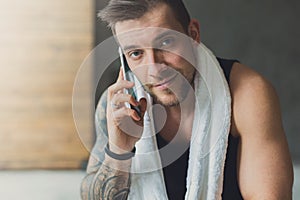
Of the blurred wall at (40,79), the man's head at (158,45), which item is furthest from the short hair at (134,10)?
the blurred wall at (40,79)

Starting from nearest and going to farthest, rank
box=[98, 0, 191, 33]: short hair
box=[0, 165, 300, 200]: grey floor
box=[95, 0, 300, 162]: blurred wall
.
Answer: box=[98, 0, 191, 33]: short hair → box=[95, 0, 300, 162]: blurred wall → box=[0, 165, 300, 200]: grey floor

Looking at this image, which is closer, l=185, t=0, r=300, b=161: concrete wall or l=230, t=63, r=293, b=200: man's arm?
l=230, t=63, r=293, b=200: man's arm

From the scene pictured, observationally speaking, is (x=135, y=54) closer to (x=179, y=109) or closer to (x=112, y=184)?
(x=179, y=109)

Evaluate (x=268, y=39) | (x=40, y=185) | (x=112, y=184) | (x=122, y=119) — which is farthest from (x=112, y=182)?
(x=268, y=39)

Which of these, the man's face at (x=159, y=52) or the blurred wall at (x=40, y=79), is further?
the blurred wall at (x=40, y=79)

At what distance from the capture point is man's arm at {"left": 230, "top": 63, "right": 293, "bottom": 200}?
91 cm

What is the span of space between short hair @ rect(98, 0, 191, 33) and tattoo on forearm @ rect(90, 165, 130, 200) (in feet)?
0.77

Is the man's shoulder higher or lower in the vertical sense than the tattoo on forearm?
higher

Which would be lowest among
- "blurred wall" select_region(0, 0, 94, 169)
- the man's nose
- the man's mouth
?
"blurred wall" select_region(0, 0, 94, 169)

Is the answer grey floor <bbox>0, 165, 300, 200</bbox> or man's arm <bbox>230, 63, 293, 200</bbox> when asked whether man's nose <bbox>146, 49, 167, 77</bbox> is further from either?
grey floor <bbox>0, 165, 300, 200</bbox>

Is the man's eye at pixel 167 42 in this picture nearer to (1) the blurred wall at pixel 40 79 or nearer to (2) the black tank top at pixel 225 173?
(2) the black tank top at pixel 225 173

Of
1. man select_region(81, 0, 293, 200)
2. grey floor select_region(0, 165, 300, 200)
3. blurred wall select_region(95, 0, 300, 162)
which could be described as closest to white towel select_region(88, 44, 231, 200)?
man select_region(81, 0, 293, 200)

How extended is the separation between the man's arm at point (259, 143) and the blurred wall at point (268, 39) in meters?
0.14

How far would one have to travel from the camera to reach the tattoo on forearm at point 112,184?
961mm
